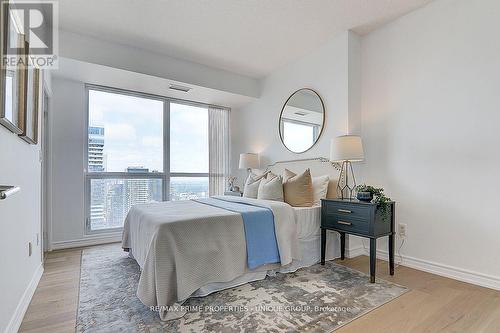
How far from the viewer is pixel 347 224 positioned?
8.56 feet

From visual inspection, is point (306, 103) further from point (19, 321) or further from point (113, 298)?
point (19, 321)

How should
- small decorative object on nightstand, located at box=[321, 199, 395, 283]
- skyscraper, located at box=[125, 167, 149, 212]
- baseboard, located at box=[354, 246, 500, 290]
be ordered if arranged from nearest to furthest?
baseboard, located at box=[354, 246, 500, 290] < small decorative object on nightstand, located at box=[321, 199, 395, 283] < skyscraper, located at box=[125, 167, 149, 212]

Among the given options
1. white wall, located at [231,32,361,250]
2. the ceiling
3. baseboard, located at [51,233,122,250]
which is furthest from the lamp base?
baseboard, located at [51,233,122,250]

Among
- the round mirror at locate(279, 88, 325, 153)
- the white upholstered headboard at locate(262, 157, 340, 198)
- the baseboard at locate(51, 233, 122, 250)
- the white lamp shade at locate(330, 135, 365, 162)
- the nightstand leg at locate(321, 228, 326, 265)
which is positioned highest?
the round mirror at locate(279, 88, 325, 153)

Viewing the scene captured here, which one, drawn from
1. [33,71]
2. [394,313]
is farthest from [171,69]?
[394,313]

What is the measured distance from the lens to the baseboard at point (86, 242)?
358cm

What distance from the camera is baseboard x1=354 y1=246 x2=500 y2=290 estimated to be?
225 centimetres

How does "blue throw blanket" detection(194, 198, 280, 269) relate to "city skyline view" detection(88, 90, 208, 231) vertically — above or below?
below

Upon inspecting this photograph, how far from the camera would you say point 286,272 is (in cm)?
261

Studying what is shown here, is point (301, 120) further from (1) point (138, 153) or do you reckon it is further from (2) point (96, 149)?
(2) point (96, 149)

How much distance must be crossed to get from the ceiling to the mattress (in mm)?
2136

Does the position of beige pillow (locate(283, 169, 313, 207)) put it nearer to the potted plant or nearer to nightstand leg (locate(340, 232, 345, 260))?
nightstand leg (locate(340, 232, 345, 260))

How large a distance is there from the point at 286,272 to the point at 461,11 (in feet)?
9.89

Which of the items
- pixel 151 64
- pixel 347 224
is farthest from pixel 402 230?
pixel 151 64
